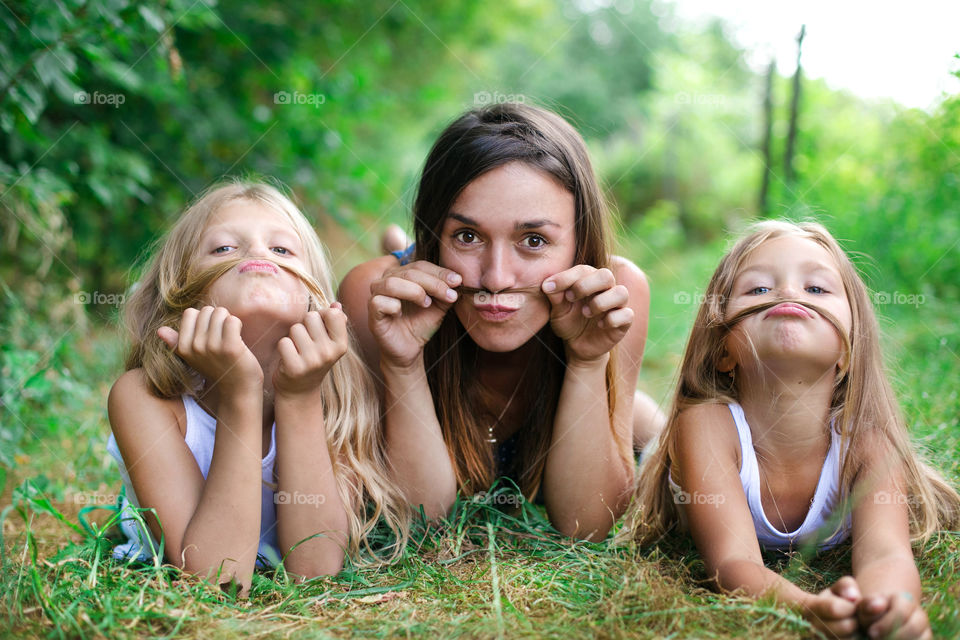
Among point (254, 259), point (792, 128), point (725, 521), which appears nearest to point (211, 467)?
point (254, 259)

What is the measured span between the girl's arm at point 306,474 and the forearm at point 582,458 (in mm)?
670

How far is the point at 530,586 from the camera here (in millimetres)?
1812

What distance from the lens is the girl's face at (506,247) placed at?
2.06m

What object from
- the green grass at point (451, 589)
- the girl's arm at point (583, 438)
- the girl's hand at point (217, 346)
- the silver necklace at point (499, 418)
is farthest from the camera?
the silver necklace at point (499, 418)

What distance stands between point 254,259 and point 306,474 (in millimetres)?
606

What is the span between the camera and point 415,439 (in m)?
2.16

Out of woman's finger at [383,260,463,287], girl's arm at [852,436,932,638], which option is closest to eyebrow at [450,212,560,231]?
woman's finger at [383,260,463,287]

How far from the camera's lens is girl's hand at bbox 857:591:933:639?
1427 millimetres

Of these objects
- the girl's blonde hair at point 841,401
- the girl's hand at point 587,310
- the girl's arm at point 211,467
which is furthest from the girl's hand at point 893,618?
the girl's arm at point 211,467

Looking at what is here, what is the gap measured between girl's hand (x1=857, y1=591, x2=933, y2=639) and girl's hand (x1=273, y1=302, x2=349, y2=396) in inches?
51.0

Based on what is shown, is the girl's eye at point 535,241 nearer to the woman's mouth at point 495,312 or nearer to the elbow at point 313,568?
the woman's mouth at point 495,312

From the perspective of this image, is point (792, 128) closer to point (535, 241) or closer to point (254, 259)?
point (535, 241)

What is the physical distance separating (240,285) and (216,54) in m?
3.91

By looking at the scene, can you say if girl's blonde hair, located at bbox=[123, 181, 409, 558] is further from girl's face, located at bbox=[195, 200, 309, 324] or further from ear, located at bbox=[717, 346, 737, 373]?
ear, located at bbox=[717, 346, 737, 373]
